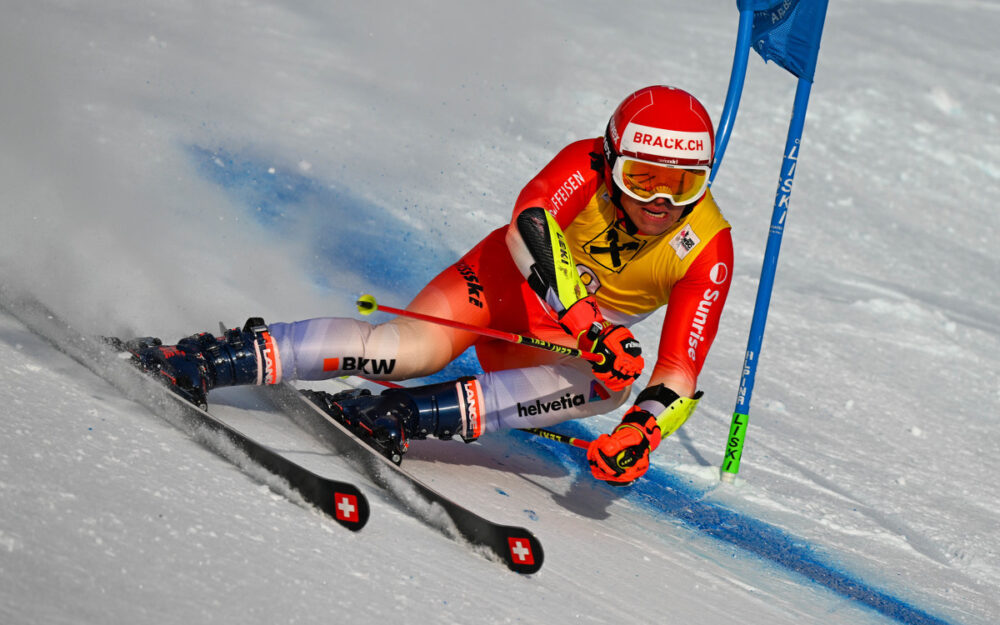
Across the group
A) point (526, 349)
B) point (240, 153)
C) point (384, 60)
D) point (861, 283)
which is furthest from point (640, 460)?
point (384, 60)

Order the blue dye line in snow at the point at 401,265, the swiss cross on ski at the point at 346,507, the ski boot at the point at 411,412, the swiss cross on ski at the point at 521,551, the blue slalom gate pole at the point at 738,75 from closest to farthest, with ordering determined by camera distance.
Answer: the swiss cross on ski at the point at 346,507 < the swiss cross on ski at the point at 521,551 < the ski boot at the point at 411,412 < the blue dye line in snow at the point at 401,265 < the blue slalom gate pole at the point at 738,75

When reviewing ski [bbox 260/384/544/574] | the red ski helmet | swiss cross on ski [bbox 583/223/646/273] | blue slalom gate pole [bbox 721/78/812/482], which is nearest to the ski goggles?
the red ski helmet

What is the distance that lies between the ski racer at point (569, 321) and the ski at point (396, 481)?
8cm

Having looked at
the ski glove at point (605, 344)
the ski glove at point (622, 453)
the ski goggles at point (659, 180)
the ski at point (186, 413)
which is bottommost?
the ski at point (186, 413)

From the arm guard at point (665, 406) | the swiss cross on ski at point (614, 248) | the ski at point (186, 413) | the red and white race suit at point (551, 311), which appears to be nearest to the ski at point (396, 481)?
the red and white race suit at point (551, 311)

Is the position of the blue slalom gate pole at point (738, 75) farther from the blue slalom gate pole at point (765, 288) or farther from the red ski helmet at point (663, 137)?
the red ski helmet at point (663, 137)

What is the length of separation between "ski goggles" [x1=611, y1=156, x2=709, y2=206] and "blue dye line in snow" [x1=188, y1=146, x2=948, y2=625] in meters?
1.29

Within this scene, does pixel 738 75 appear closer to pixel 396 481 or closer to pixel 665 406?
pixel 665 406

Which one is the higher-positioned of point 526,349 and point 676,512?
point 526,349

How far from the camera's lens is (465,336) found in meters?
3.99

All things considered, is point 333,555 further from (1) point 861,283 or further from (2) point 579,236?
(1) point 861,283

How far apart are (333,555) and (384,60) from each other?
8.13 metres

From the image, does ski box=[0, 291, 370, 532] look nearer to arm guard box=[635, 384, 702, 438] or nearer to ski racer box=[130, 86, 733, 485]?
ski racer box=[130, 86, 733, 485]

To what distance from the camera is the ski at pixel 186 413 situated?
281 centimetres
